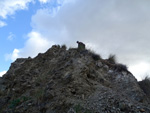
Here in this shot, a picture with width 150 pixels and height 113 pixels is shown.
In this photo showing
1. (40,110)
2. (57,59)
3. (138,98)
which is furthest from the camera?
(57,59)

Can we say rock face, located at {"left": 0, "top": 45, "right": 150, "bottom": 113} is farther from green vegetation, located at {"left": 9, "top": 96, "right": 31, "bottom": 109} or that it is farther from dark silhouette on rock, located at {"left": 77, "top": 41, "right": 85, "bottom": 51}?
dark silhouette on rock, located at {"left": 77, "top": 41, "right": 85, "bottom": 51}

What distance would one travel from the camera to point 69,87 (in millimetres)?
9086

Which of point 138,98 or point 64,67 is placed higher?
point 64,67

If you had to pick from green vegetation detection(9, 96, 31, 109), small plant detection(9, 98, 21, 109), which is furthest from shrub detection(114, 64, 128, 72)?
small plant detection(9, 98, 21, 109)

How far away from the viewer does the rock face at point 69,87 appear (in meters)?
7.70

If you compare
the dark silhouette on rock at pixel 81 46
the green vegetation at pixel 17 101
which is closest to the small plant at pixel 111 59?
the dark silhouette on rock at pixel 81 46

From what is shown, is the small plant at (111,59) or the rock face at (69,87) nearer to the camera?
the rock face at (69,87)

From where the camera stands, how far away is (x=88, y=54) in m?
12.1

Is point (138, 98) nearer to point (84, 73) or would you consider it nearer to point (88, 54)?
point (84, 73)

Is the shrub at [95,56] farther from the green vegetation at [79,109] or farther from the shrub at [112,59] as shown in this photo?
the green vegetation at [79,109]

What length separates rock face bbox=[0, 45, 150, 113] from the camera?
7.70 meters

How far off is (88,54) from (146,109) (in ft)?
→ 18.6

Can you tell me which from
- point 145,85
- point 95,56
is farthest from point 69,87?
point 145,85

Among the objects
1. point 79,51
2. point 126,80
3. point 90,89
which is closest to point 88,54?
point 79,51
